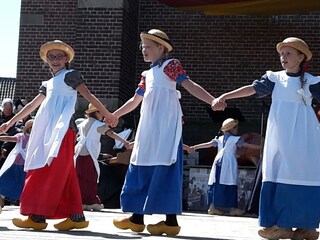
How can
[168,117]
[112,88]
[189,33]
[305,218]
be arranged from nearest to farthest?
[305,218]
[168,117]
[112,88]
[189,33]

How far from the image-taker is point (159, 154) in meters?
6.21

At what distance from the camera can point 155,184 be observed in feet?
20.1

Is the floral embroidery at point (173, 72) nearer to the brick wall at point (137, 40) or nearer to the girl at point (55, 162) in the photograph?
the girl at point (55, 162)

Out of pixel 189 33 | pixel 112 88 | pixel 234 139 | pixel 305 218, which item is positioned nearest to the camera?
pixel 305 218

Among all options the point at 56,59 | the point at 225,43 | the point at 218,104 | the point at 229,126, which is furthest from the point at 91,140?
the point at 225,43

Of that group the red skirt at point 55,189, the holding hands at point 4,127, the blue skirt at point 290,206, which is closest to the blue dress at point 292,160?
the blue skirt at point 290,206

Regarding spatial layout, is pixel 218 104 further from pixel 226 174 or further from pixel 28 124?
pixel 226 174

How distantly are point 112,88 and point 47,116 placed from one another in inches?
282

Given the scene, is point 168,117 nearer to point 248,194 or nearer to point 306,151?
point 306,151

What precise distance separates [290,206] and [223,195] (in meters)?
6.44

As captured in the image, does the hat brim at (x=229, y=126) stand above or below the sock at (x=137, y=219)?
above

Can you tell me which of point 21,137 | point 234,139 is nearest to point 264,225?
point 21,137

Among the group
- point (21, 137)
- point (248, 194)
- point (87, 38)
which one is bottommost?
point (248, 194)

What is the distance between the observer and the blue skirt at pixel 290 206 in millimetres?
5879
